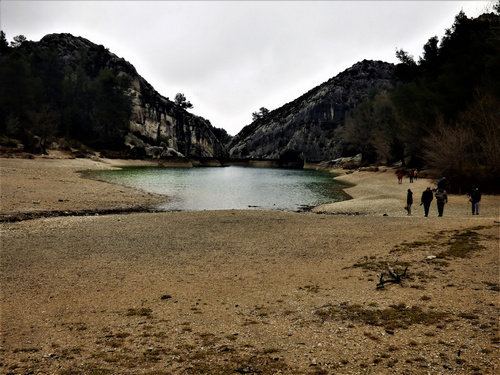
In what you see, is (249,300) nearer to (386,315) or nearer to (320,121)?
(386,315)

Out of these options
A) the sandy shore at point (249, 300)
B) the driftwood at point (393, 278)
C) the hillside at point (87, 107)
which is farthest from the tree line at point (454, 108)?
the hillside at point (87, 107)

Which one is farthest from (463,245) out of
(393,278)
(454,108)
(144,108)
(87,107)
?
(144,108)

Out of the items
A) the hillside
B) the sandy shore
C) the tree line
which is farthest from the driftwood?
the hillside

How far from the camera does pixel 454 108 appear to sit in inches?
1913

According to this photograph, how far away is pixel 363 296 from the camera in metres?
8.00

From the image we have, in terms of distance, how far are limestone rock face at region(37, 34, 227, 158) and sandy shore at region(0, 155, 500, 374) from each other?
359ft

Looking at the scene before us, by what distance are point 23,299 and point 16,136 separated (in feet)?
245

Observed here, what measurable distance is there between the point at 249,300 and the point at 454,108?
54217mm

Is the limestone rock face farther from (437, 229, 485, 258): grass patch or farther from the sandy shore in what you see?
(437, 229, 485, 258): grass patch

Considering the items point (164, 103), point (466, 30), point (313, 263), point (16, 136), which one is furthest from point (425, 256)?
point (164, 103)

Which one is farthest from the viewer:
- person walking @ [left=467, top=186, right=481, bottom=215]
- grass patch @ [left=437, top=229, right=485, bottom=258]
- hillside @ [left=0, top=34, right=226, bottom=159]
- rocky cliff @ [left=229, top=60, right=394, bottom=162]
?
rocky cliff @ [left=229, top=60, right=394, bottom=162]

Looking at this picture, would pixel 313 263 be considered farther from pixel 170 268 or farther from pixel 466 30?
pixel 466 30

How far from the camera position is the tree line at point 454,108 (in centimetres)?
3316

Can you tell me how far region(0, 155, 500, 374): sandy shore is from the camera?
5.32m
